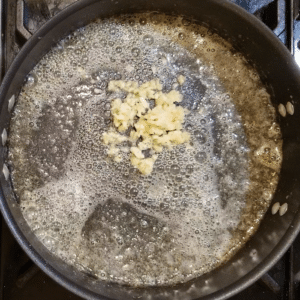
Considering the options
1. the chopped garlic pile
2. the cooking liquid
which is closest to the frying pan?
the cooking liquid

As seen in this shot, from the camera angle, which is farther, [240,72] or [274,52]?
[240,72]

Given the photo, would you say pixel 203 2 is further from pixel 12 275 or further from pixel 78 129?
pixel 12 275

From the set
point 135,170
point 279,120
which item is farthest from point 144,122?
point 279,120

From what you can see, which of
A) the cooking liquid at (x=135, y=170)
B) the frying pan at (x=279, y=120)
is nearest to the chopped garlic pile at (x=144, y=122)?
the cooking liquid at (x=135, y=170)

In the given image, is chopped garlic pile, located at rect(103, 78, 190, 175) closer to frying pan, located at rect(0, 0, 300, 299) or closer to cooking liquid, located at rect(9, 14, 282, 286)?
cooking liquid, located at rect(9, 14, 282, 286)

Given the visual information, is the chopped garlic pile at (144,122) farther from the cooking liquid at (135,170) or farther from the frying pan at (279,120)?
the frying pan at (279,120)

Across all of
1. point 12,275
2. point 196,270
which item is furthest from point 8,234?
point 196,270
